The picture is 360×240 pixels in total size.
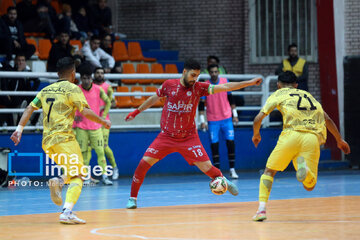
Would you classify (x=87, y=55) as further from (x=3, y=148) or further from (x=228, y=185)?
(x=228, y=185)

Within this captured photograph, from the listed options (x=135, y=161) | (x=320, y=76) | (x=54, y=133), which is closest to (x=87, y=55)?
(x=135, y=161)

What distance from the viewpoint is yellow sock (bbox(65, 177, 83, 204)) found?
903 cm

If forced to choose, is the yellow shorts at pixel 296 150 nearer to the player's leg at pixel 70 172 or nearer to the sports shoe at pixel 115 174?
the player's leg at pixel 70 172

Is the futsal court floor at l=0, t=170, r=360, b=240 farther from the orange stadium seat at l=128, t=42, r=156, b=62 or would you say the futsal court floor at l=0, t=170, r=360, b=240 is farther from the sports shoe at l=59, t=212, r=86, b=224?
the orange stadium seat at l=128, t=42, r=156, b=62

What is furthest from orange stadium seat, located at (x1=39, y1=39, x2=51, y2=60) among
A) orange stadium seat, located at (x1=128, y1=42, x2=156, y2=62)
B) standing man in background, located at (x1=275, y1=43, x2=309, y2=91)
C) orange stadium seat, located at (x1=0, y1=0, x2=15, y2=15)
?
standing man in background, located at (x1=275, y1=43, x2=309, y2=91)

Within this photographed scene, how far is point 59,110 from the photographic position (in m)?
9.36

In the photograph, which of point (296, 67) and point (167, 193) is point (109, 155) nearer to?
point (167, 193)

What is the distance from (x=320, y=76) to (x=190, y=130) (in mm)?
10740

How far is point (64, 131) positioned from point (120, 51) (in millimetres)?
12661

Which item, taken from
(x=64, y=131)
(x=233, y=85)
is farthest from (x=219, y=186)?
(x=64, y=131)

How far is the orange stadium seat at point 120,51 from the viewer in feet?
70.8

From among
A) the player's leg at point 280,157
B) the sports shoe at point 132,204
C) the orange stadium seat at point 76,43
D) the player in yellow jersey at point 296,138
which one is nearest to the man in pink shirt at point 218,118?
the sports shoe at point 132,204

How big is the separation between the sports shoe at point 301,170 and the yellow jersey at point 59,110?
2.82m

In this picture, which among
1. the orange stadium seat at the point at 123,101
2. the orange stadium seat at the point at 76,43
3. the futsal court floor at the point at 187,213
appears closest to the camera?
the futsal court floor at the point at 187,213
